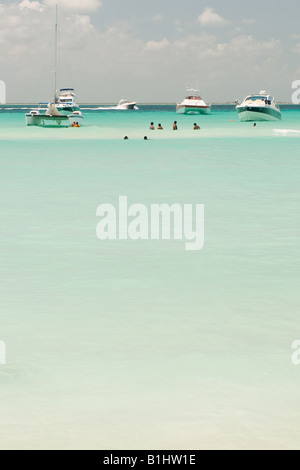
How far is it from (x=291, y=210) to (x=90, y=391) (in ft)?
40.8

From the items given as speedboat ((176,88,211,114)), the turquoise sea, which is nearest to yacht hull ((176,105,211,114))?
speedboat ((176,88,211,114))

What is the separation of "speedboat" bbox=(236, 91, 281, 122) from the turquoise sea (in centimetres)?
6958

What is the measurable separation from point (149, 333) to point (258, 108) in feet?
264

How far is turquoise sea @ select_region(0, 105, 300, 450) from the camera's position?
5.75 m

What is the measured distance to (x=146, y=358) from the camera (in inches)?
287

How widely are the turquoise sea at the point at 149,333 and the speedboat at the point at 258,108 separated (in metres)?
69.6

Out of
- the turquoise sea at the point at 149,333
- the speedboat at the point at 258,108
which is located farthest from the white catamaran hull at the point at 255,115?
the turquoise sea at the point at 149,333

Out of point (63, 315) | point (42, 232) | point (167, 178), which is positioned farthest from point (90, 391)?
point (167, 178)

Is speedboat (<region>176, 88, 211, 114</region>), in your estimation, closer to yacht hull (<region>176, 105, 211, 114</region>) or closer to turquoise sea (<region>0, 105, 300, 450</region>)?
yacht hull (<region>176, 105, 211, 114</region>)

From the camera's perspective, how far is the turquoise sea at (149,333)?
18.9ft

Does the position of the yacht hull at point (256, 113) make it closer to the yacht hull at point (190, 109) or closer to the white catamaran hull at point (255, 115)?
the white catamaran hull at point (255, 115)

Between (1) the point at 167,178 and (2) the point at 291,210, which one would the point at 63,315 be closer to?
(2) the point at 291,210

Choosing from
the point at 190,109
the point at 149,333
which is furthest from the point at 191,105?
the point at 149,333

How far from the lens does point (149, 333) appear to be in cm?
812
